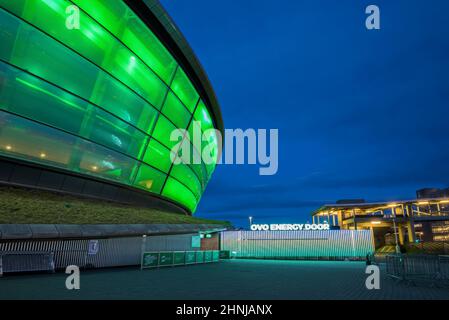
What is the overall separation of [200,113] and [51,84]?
13910 mm

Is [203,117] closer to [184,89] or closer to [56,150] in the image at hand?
[184,89]

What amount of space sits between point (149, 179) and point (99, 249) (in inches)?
224

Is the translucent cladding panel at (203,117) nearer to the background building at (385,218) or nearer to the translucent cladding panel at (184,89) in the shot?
the translucent cladding panel at (184,89)

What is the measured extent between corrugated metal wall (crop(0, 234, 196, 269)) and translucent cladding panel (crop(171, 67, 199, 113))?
11.4 m

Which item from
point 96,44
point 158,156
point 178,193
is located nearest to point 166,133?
point 158,156

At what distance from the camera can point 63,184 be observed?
15.7 metres

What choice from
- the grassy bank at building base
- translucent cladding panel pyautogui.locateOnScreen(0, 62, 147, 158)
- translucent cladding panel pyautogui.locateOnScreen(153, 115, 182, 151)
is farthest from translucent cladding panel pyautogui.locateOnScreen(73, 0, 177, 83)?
the grassy bank at building base

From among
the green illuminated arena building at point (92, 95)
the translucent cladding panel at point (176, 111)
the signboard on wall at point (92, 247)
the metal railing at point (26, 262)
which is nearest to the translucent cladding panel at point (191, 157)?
the translucent cladding panel at point (176, 111)

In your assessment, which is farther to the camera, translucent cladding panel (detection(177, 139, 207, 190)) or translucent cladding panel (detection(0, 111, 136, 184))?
translucent cladding panel (detection(177, 139, 207, 190))

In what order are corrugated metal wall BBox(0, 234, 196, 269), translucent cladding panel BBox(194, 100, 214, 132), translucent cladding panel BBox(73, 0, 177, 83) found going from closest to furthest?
translucent cladding panel BBox(73, 0, 177, 83)
corrugated metal wall BBox(0, 234, 196, 269)
translucent cladding panel BBox(194, 100, 214, 132)

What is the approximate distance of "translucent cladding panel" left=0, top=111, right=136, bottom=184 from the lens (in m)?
13.3

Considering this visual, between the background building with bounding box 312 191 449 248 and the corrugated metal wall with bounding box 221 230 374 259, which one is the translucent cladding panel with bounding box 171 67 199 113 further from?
the background building with bounding box 312 191 449 248

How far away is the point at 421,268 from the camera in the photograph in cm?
1416
